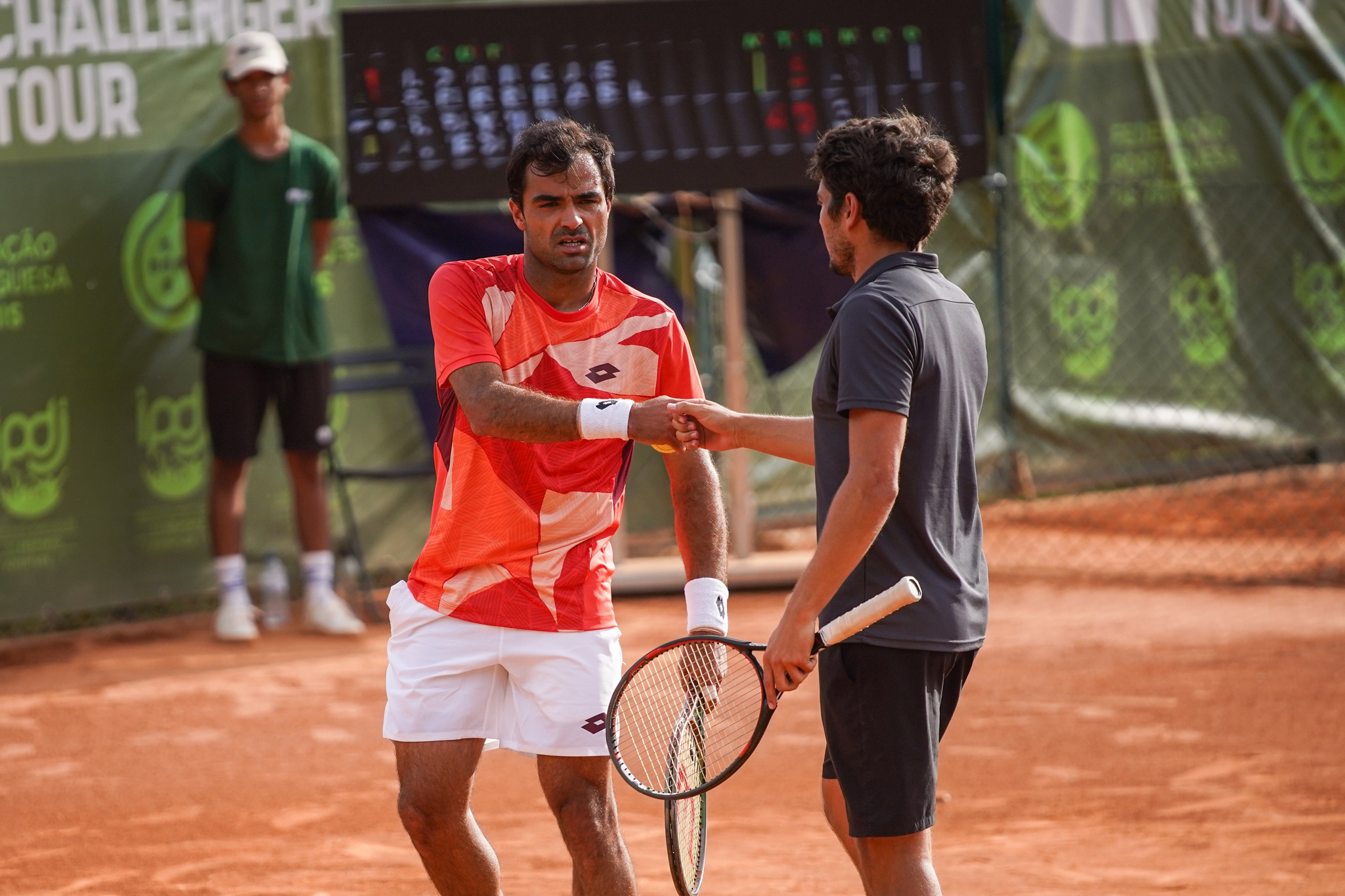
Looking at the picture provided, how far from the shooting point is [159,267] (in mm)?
7320

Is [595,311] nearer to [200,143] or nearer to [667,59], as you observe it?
[667,59]

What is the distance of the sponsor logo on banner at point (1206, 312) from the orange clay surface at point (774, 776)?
2.33m

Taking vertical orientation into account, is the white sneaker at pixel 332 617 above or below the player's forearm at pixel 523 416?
below

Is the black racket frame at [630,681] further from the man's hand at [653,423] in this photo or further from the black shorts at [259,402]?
the black shorts at [259,402]

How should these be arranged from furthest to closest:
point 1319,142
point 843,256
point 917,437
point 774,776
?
point 1319,142
point 774,776
point 843,256
point 917,437

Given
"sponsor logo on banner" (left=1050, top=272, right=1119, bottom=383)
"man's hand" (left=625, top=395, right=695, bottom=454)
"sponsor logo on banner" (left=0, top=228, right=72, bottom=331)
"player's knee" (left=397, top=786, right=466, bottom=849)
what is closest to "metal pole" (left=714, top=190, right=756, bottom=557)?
"sponsor logo on banner" (left=1050, top=272, right=1119, bottom=383)

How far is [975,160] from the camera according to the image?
721 centimetres

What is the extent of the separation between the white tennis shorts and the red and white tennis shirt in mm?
40

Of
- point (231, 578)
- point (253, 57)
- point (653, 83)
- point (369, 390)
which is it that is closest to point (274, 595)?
point (231, 578)

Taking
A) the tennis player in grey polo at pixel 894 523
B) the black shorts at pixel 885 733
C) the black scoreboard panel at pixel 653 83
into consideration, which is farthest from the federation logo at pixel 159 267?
the black shorts at pixel 885 733

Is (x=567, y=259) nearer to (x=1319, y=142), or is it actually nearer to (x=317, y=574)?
(x=317, y=574)

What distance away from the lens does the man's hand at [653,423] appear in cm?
308

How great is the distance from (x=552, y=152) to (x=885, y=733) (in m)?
1.40

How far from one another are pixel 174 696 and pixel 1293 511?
21.0 ft
